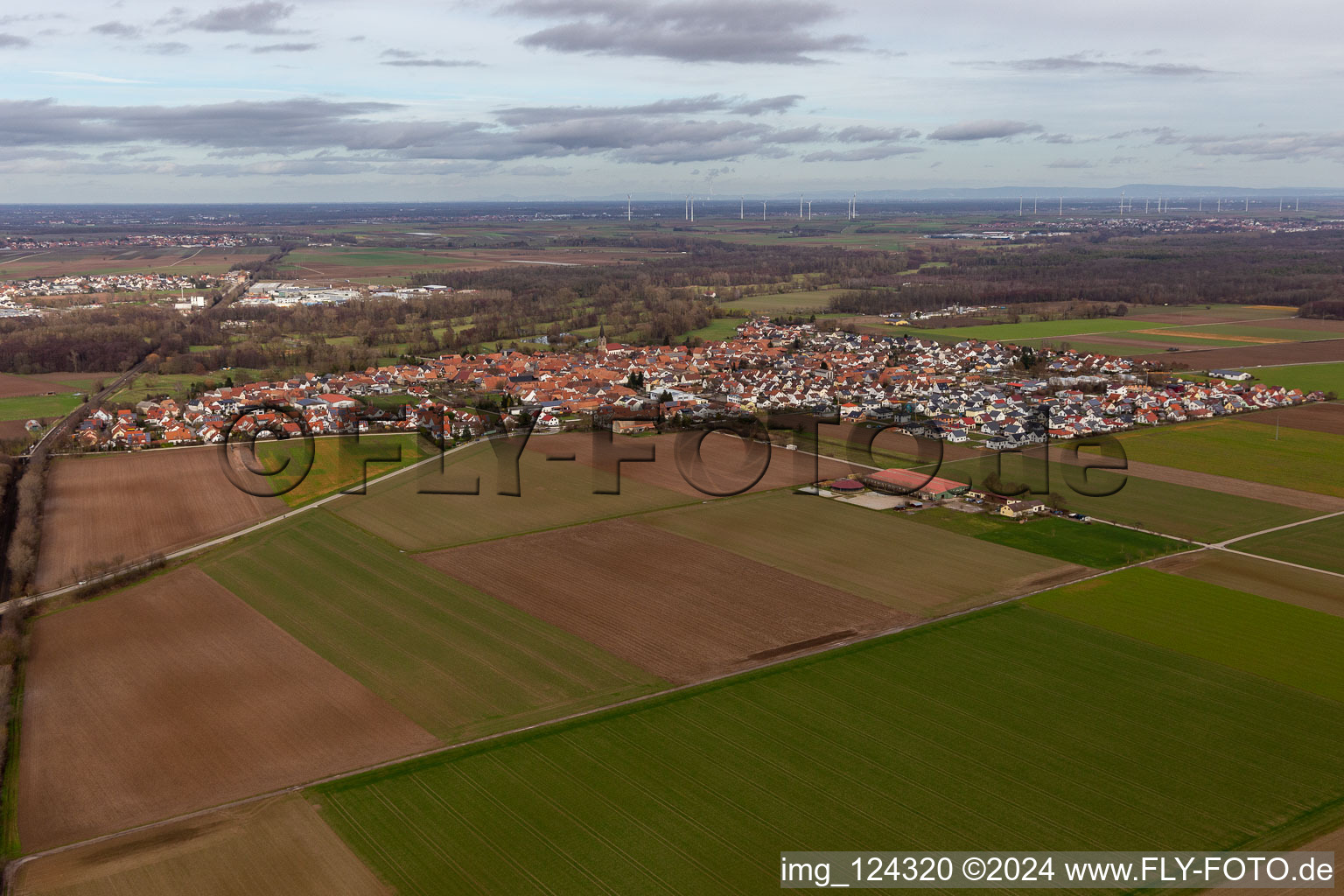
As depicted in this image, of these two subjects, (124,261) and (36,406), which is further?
(124,261)

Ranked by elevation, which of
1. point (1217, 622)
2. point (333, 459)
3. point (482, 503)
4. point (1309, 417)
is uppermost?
point (1309, 417)

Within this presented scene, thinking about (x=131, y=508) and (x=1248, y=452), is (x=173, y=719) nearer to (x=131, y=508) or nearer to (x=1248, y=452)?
(x=131, y=508)

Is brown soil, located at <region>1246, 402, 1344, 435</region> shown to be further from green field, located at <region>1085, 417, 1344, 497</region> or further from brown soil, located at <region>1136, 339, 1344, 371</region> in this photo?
brown soil, located at <region>1136, 339, 1344, 371</region>

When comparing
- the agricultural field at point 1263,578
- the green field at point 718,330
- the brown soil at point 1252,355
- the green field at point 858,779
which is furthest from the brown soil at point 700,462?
the brown soil at point 1252,355

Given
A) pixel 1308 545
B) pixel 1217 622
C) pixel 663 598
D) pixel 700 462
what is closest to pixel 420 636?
pixel 663 598

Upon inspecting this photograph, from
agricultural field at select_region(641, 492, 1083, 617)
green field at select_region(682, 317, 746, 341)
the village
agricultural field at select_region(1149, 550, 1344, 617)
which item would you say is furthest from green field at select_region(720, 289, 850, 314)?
agricultural field at select_region(1149, 550, 1344, 617)
